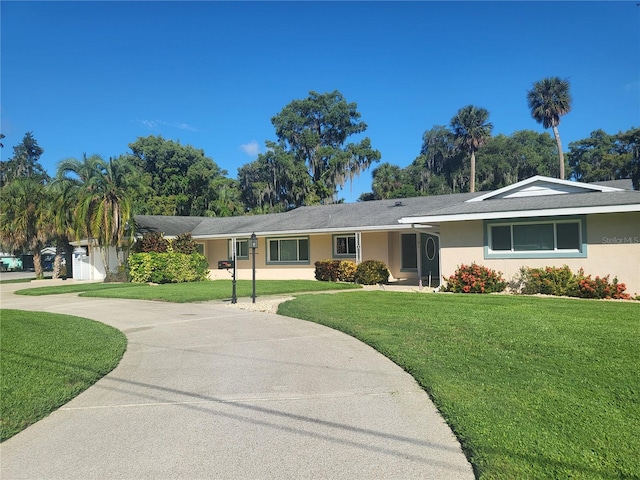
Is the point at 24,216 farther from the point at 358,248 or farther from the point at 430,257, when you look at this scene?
the point at 430,257

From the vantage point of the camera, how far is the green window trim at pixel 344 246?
22.2 meters

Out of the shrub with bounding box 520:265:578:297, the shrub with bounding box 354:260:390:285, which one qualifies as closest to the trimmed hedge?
the shrub with bounding box 354:260:390:285

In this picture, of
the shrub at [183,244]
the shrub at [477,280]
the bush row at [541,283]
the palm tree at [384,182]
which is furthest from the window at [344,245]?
the palm tree at [384,182]

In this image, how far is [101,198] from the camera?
2348 cm

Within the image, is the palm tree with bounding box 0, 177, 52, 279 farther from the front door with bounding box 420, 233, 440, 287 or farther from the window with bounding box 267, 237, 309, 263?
the front door with bounding box 420, 233, 440, 287

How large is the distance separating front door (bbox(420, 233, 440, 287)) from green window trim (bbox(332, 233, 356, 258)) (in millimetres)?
3273

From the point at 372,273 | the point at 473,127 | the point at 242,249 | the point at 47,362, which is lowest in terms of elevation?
the point at 47,362

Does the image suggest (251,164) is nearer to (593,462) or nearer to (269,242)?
(269,242)

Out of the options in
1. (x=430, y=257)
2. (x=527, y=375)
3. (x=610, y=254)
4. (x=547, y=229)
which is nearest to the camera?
(x=527, y=375)

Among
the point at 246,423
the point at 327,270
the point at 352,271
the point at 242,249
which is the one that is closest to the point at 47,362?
the point at 246,423

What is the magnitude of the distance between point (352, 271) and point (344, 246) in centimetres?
215

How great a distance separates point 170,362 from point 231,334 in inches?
87.0

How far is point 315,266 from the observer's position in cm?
2230

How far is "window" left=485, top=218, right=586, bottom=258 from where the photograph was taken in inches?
563
